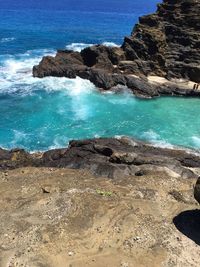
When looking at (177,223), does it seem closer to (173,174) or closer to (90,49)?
(173,174)

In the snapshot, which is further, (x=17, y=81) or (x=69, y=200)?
(x=17, y=81)

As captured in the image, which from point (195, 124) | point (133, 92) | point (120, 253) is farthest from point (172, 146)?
point (120, 253)

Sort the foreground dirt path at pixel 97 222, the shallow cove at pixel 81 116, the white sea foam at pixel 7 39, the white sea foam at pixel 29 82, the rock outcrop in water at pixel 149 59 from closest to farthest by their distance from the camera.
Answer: the foreground dirt path at pixel 97 222 < the shallow cove at pixel 81 116 < the white sea foam at pixel 29 82 < the rock outcrop in water at pixel 149 59 < the white sea foam at pixel 7 39

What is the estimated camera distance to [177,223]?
26.4 meters

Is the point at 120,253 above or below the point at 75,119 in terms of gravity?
above

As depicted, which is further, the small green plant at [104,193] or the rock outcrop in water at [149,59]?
the rock outcrop in water at [149,59]

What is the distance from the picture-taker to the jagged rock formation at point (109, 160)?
→ 3434 cm

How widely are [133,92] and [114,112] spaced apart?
6.78 metres

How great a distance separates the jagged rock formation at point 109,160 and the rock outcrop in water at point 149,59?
22871 millimetres

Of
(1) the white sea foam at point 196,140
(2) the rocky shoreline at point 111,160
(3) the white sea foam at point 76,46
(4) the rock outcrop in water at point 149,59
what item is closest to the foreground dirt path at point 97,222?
(2) the rocky shoreline at point 111,160

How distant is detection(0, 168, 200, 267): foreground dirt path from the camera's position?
23.6m

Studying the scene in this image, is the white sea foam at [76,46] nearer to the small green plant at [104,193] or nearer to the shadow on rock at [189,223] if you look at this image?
the small green plant at [104,193]

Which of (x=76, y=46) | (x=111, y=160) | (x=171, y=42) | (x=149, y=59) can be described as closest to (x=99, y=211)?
(x=111, y=160)

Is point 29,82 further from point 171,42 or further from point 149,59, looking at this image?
point 171,42
